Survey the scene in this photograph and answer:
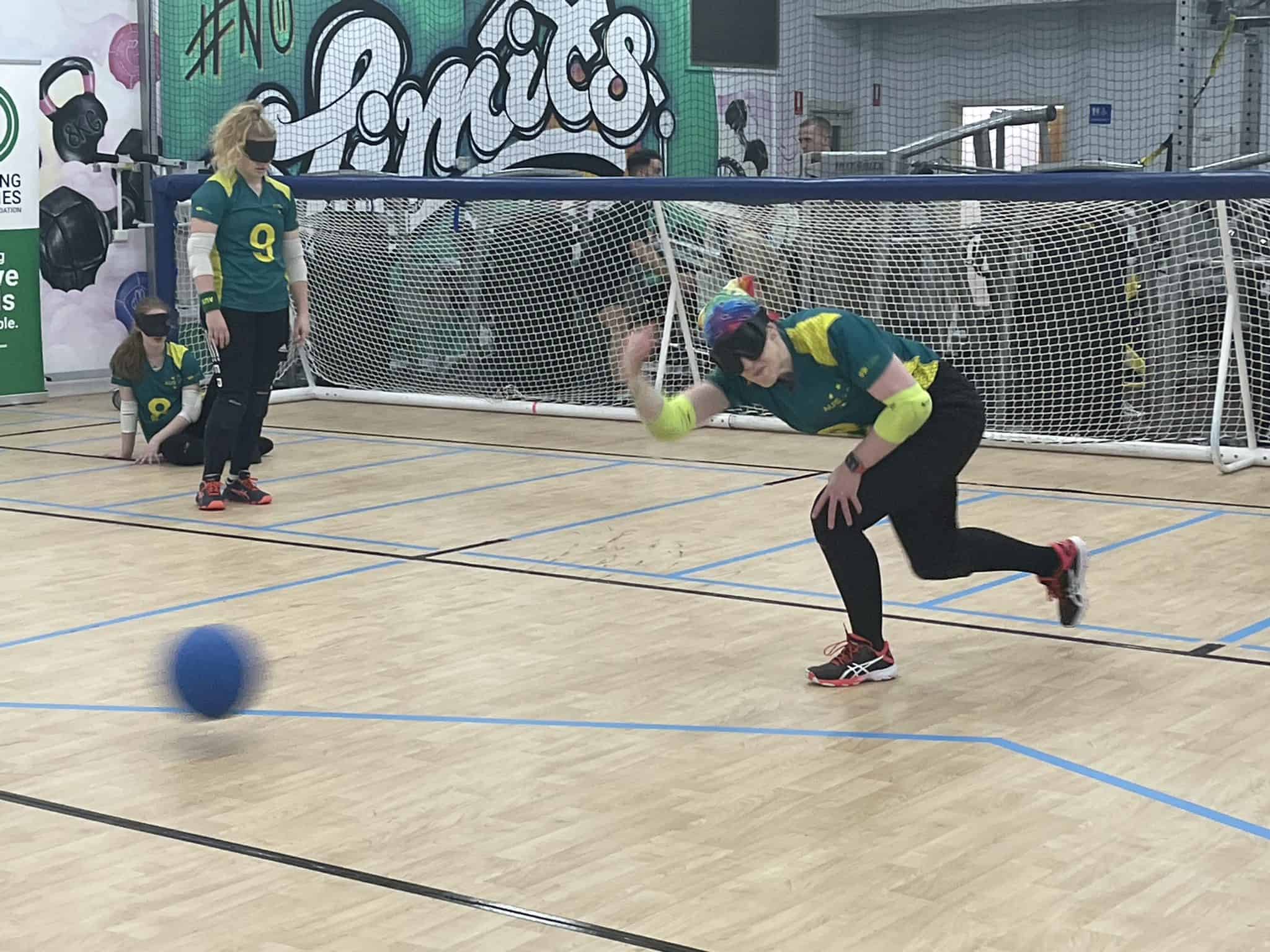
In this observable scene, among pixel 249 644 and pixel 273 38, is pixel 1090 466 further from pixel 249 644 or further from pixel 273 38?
pixel 273 38

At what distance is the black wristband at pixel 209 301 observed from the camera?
294 inches

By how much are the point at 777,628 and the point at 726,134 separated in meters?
14.4

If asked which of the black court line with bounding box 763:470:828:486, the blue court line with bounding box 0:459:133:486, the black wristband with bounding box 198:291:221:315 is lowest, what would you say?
the black court line with bounding box 763:470:828:486

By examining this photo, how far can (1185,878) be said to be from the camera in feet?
11.1

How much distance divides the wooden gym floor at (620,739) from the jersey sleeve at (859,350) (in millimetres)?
897

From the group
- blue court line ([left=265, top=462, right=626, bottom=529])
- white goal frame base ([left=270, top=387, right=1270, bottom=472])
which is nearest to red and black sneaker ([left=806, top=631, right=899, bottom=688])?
white goal frame base ([left=270, top=387, right=1270, bottom=472])

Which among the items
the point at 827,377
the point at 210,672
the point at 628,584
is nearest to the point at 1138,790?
the point at 827,377

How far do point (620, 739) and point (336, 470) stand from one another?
496 cm

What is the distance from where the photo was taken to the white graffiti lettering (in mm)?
15812

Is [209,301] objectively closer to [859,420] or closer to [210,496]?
[210,496]

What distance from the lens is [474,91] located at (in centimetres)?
1778

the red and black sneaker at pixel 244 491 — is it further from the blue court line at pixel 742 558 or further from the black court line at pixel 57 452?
the blue court line at pixel 742 558

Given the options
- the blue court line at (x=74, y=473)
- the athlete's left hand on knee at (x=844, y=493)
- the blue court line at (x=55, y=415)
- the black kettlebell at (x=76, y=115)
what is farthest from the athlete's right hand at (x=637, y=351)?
the black kettlebell at (x=76, y=115)

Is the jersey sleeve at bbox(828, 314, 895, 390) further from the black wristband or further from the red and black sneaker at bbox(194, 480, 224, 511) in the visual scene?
the red and black sneaker at bbox(194, 480, 224, 511)
